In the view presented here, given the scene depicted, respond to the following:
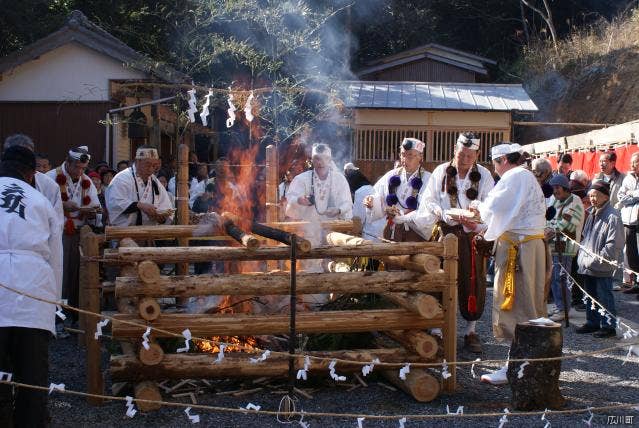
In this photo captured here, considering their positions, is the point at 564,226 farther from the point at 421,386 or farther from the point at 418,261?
the point at 421,386

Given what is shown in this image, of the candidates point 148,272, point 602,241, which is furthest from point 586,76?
point 148,272

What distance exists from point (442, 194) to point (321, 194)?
1.71m

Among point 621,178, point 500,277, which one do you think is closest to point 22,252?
point 500,277

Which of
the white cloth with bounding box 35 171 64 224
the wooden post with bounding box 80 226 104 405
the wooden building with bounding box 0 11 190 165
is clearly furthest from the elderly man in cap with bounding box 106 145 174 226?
the wooden building with bounding box 0 11 190 165

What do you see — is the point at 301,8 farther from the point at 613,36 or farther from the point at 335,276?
the point at 613,36

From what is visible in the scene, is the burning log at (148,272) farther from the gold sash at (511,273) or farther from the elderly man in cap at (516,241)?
the gold sash at (511,273)

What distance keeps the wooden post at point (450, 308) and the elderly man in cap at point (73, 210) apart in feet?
14.7

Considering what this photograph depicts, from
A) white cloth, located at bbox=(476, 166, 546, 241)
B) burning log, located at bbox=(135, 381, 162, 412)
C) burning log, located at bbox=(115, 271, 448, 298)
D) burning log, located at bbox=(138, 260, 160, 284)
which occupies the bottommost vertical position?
burning log, located at bbox=(135, 381, 162, 412)

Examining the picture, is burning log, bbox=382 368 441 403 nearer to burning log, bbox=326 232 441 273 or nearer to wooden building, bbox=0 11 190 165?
burning log, bbox=326 232 441 273

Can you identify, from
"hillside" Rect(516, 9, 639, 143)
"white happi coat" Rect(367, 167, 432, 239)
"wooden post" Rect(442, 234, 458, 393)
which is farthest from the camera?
"hillside" Rect(516, 9, 639, 143)

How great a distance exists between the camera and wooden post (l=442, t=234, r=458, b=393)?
590cm

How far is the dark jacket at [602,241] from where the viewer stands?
27.3 ft

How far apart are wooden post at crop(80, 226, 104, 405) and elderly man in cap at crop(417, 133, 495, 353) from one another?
324 cm

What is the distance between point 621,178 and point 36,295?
9.41 metres
